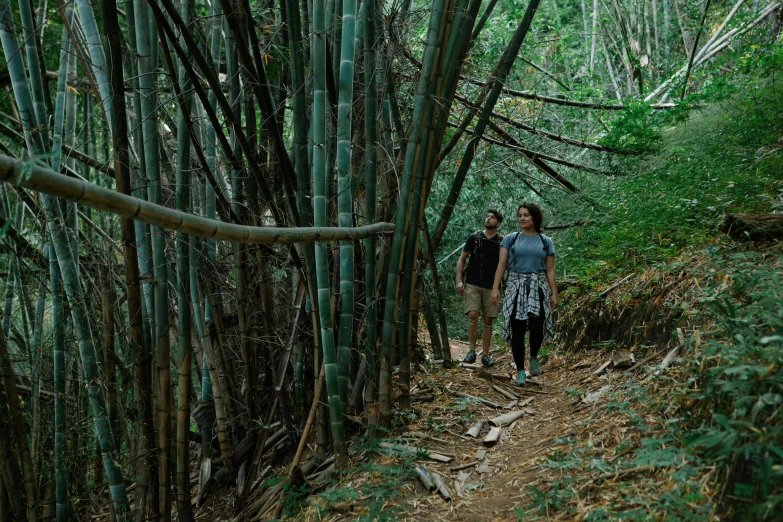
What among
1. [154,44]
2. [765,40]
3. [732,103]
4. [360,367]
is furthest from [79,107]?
[765,40]

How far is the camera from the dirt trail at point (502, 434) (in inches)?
93.4

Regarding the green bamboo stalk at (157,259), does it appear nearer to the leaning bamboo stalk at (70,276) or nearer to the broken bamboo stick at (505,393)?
the leaning bamboo stalk at (70,276)

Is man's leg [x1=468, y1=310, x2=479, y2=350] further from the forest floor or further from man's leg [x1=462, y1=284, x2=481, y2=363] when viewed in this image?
Result: the forest floor

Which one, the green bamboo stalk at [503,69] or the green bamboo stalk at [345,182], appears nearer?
the green bamboo stalk at [345,182]

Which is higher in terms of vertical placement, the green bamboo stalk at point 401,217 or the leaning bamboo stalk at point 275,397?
the green bamboo stalk at point 401,217

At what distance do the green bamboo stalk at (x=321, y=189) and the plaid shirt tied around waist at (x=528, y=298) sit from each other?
171 cm

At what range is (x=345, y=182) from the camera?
258cm

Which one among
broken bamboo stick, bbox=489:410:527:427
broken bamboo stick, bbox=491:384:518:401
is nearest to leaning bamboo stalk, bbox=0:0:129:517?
broken bamboo stick, bbox=489:410:527:427

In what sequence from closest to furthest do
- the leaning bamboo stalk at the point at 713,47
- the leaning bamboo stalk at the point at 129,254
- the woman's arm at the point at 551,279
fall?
the leaning bamboo stalk at the point at 129,254, the woman's arm at the point at 551,279, the leaning bamboo stalk at the point at 713,47

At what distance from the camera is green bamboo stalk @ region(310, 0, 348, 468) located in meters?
2.44

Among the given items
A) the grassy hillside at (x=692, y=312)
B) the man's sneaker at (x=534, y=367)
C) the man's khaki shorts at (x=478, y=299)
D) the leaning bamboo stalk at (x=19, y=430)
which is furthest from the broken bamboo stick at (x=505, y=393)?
the leaning bamboo stalk at (x=19, y=430)

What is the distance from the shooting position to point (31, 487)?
2963 millimetres

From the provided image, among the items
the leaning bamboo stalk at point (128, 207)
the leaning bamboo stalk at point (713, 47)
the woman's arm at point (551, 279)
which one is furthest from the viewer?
the leaning bamboo stalk at point (713, 47)

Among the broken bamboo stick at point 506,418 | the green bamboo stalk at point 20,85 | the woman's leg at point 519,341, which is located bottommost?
the broken bamboo stick at point 506,418
